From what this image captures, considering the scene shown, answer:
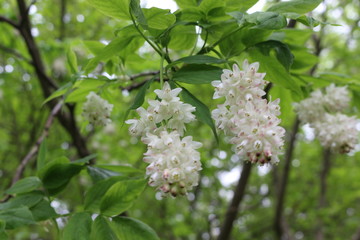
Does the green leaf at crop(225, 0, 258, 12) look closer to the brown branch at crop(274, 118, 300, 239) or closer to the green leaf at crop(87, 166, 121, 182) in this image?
the green leaf at crop(87, 166, 121, 182)

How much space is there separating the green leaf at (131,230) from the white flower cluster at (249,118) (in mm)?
477

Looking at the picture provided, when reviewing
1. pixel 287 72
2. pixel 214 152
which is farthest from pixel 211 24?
pixel 214 152

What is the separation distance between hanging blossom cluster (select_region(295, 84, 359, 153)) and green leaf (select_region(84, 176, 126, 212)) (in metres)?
0.92

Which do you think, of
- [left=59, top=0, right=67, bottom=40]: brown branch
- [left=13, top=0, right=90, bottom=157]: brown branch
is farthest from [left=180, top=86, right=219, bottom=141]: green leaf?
[left=59, top=0, right=67, bottom=40]: brown branch

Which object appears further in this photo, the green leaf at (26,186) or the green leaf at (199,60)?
the green leaf at (26,186)

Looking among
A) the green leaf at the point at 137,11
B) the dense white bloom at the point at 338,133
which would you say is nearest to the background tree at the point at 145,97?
the green leaf at the point at 137,11

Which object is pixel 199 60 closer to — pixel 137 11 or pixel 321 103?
pixel 137 11

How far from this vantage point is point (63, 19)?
19.4 ft

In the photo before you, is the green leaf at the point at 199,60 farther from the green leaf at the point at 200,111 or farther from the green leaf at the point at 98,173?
the green leaf at the point at 98,173

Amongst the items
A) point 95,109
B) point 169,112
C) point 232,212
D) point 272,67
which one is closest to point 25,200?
point 95,109

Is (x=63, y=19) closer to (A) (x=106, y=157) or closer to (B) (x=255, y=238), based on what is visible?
(A) (x=106, y=157)

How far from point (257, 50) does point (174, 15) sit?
36 centimetres

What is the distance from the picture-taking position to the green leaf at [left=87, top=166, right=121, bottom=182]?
4.97 ft

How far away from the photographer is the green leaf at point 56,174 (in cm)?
145
